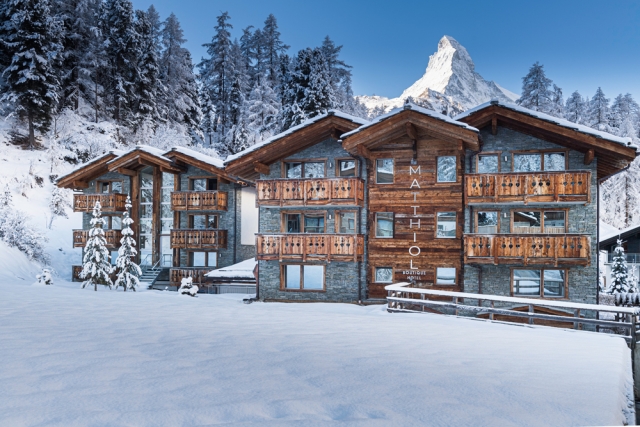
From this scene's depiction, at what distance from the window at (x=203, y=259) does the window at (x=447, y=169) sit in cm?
1564

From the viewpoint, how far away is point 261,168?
23266mm

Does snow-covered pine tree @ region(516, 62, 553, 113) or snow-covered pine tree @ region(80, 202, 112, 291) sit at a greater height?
snow-covered pine tree @ region(516, 62, 553, 113)

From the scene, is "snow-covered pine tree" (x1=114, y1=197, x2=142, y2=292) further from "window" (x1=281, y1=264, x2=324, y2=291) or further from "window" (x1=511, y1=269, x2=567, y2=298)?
"window" (x1=511, y1=269, x2=567, y2=298)

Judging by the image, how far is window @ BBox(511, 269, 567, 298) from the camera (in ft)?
65.9

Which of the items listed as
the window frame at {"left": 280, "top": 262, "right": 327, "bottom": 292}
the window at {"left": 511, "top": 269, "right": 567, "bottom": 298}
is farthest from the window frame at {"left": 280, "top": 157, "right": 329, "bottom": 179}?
the window at {"left": 511, "top": 269, "right": 567, "bottom": 298}

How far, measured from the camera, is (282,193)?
22328 mm

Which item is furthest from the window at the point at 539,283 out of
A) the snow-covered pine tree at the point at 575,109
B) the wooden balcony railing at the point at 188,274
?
the snow-covered pine tree at the point at 575,109

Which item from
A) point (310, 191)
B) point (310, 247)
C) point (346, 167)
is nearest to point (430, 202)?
point (346, 167)

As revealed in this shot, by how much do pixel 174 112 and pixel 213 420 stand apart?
52725 millimetres

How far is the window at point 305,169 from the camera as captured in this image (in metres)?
23.3

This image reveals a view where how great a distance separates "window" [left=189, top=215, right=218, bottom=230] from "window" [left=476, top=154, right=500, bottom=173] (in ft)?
55.2

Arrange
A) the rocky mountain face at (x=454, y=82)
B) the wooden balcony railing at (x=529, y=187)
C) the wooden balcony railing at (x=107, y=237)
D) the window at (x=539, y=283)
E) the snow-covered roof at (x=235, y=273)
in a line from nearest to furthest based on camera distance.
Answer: the wooden balcony railing at (x=529, y=187)
the window at (x=539, y=283)
the snow-covered roof at (x=235, y=273)
the wooden balcony railing at (x=107, y=237)
the rocky mountain face at (x=454, y=82)

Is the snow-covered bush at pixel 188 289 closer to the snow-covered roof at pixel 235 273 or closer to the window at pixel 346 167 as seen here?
the snow-covered roof at pixel 235 273

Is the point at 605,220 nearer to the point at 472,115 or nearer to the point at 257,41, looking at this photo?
the point at 472,115
